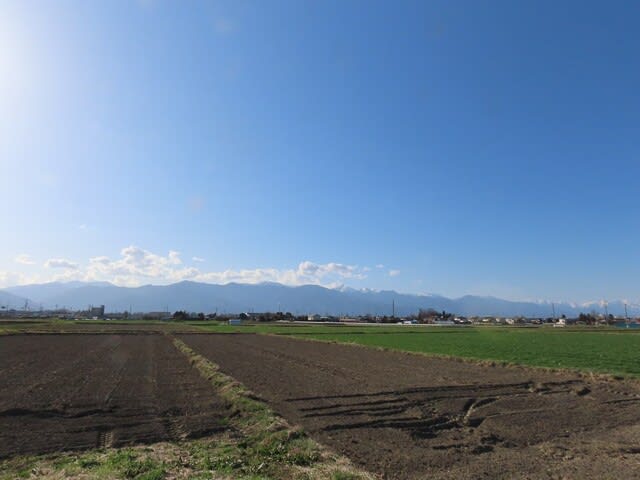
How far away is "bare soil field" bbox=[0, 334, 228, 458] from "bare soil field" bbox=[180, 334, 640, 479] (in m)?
2.72

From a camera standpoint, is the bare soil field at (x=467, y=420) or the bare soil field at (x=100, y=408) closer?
the bare soil field at (x=467, y=420)

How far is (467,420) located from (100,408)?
11848mm

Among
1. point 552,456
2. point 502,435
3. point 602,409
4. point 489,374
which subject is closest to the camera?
point 552,456

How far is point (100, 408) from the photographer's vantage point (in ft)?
46.7

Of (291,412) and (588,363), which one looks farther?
(588,363)

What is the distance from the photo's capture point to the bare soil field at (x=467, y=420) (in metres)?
→ 8.84

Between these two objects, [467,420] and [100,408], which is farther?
[100,408]

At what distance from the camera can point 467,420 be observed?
12867mm

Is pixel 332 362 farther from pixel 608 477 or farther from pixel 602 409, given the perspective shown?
pixel 608 477

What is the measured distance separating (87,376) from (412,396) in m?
17.0

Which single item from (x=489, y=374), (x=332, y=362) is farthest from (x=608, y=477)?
(x=332, y=362)

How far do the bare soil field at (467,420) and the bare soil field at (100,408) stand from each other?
272 centimetres

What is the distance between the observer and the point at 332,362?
30094 millimetres

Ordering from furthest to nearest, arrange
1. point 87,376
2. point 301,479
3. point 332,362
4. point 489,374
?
point 332,362
point 489,374
point 87,376
point 301,479
